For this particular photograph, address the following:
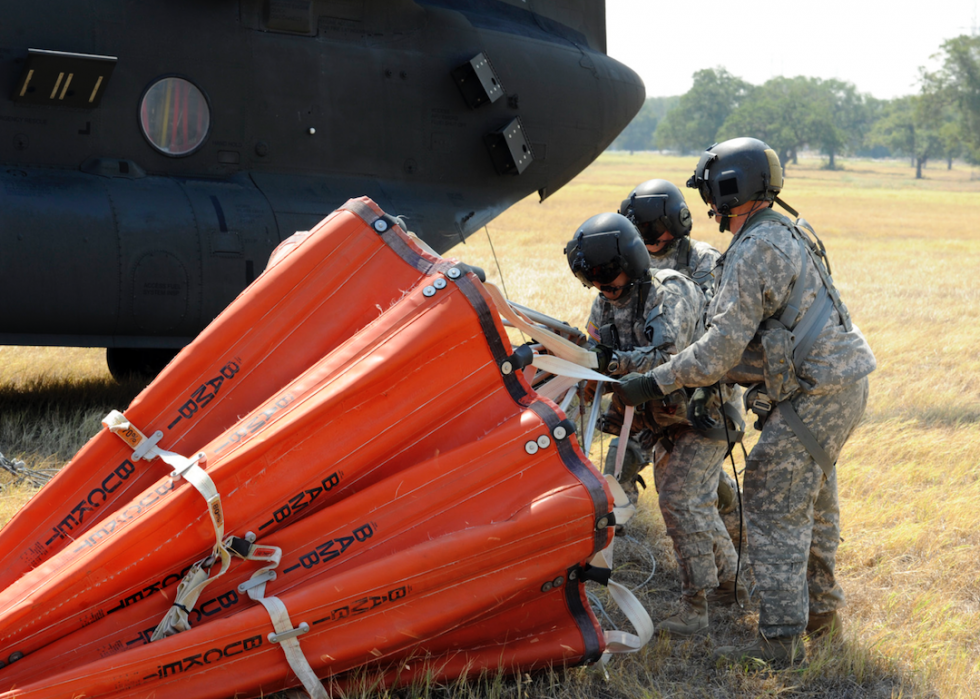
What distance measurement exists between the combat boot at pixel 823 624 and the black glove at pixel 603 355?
160 centimetres

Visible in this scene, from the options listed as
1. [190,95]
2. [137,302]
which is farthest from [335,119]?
[137,302]

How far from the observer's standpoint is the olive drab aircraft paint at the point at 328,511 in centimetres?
311

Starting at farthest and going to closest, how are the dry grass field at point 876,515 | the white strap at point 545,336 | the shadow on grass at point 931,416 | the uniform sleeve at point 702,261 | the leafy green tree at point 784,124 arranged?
the leafy green tree at point 784,124 < the shadow on grass at point 931,416 < the uniform sleeve at point 702,261 < the dry grass field at point 876,515 < the white strap at point 545,336

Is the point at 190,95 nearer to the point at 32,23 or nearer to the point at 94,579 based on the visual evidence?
the point at 32,23

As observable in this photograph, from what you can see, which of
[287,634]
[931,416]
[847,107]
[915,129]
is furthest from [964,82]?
[287,634]

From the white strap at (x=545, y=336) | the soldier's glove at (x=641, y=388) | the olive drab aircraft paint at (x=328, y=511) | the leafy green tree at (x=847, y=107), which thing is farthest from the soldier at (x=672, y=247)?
the leafy green tree at (x=847, y=107)

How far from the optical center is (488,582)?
133 inches

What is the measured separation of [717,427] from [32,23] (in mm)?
5635

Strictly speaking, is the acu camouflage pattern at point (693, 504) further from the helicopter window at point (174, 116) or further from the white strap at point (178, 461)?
the helicopter window at point (174, 116)

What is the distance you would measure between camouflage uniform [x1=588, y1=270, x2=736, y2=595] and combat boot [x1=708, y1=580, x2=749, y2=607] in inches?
7.4

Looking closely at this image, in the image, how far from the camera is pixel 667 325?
449 centimetres

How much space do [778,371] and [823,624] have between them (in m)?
1.38

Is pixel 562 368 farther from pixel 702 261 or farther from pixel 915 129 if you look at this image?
pixel 915 129

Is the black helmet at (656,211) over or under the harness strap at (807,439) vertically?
over
